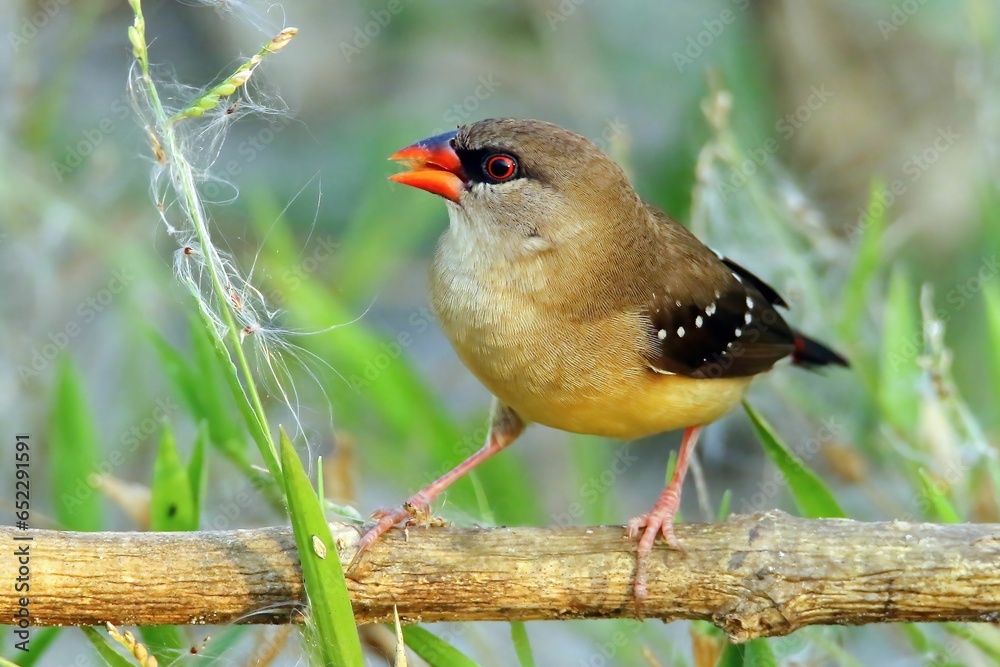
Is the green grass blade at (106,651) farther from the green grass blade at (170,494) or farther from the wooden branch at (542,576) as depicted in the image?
the green grass blade at (170,494)

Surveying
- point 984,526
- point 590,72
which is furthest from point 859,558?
point 590,72

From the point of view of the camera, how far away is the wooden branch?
7.59 ft

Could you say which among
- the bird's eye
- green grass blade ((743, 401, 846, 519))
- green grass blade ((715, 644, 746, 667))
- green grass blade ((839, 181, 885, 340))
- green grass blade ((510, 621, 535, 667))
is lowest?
green grass blade ((715, 644, 746, 667))

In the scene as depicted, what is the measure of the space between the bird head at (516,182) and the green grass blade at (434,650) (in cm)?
109

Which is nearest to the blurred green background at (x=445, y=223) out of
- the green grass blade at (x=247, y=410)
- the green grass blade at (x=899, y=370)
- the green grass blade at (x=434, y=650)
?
the green grass blade at (x=899, y=370)

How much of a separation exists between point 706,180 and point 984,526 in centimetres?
182

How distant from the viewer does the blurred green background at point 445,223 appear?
3539 mm

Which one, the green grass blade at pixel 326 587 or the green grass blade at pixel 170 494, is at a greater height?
the green grass blade at pixel 170 494

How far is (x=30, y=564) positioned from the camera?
7.38 ft

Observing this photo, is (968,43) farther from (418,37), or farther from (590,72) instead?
(418,37)

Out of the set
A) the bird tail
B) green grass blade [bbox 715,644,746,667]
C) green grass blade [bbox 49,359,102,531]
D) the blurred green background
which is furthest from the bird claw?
green grass blade [bbox 49,359,102,531]

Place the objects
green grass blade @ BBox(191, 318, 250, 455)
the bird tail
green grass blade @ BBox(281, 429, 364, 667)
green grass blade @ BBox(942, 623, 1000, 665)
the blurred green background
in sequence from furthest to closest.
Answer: the bird tail → the blurred green background → green grass blade @ BBox(191, 318, 250, 455) → green grass blade @ BBox(942, 623, 1000, 665) → green grass blade @ BBox(281, 429, 364, 667)

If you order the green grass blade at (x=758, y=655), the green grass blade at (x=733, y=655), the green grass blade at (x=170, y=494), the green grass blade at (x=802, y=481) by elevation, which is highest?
the green grass blade at (x=170, y=494)

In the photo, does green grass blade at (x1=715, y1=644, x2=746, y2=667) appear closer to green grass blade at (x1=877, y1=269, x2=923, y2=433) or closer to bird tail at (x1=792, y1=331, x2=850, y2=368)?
green grass blade at (x1=877, y1=269, x2=923, y2=433)
